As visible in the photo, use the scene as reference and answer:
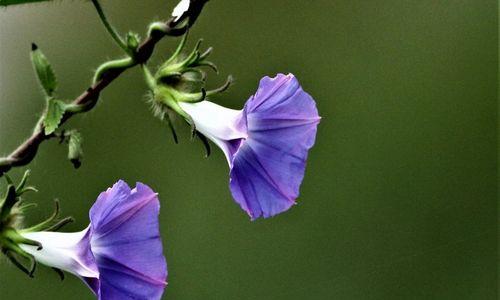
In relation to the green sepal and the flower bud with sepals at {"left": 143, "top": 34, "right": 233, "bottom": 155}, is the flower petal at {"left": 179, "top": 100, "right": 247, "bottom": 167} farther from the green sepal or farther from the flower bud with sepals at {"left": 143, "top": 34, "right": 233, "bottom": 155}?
the green sepal

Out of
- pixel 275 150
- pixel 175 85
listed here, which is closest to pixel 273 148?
pixel 275 150

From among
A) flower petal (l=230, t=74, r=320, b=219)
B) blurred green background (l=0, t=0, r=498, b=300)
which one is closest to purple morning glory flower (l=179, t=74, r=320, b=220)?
flower petal (l=230, t=74, r=320, b=219)

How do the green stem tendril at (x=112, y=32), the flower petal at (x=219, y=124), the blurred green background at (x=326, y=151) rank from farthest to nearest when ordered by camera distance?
the blurred green background at (x=326, y=151) < the flower petal at (x=219, y=124) < the green stem tendril at (x=112, y=32)

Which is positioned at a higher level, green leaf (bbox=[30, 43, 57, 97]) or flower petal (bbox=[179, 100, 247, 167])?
green leaf (bbox=[30, 43, 57, 97])

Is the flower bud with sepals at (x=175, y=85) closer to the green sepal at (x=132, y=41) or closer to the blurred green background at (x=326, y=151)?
the green sepal at (x=132, y=41)

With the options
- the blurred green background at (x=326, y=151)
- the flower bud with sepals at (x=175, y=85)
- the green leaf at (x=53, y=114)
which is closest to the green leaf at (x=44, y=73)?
the green leaf at (x=53, y=114)

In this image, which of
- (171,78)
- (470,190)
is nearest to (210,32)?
(470,190)
